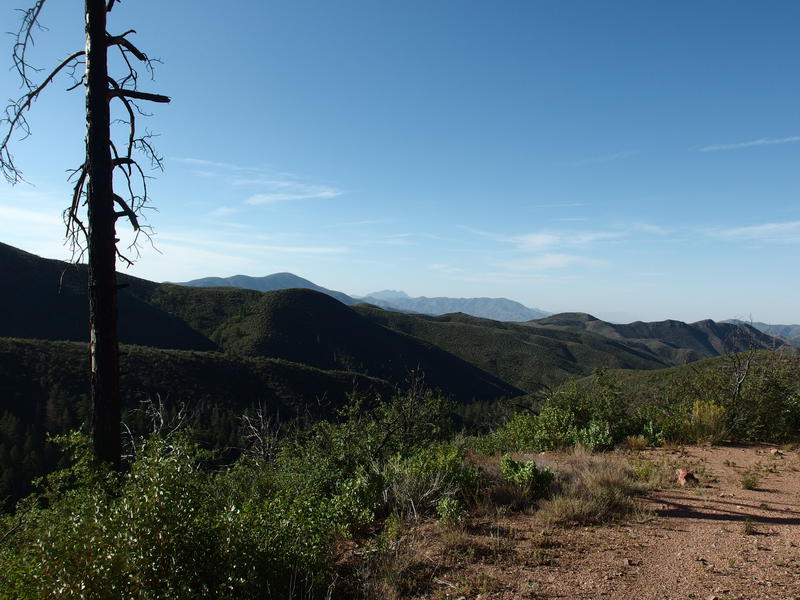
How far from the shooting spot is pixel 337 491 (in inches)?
225

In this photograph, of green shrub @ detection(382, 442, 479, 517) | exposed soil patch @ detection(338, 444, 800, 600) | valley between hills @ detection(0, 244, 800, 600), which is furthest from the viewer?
green shrub @ detection(382, 442, 479, 517)

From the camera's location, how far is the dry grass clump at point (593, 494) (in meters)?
4.77

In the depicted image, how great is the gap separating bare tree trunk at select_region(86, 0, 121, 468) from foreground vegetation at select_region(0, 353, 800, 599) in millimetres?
377

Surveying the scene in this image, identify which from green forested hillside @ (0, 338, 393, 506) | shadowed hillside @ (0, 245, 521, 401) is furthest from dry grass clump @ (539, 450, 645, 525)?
shadowed hillside @ (0, 245, 521, 401)

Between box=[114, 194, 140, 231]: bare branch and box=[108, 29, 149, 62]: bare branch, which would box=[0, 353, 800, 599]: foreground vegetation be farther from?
box=[108, 29, 149, 62]: bare branch

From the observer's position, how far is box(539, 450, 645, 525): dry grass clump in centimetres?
477

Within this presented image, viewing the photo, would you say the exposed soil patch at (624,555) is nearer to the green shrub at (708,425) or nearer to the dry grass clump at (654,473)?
the dry grass clump at (654,473)

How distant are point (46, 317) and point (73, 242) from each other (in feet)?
254

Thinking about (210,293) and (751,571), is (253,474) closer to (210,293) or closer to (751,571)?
(751,571)

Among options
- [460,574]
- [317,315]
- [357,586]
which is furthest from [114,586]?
[317,315]

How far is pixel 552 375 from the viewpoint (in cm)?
10344

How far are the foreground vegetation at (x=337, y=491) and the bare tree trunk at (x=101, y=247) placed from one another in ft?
1.24

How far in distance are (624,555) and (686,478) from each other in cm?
286

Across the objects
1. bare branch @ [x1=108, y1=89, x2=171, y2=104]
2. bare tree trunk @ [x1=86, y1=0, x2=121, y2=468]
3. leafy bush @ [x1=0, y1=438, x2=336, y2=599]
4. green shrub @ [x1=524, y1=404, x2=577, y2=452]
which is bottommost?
green shrub @ [x1=524, y1=404, x2=577, y2=452]
